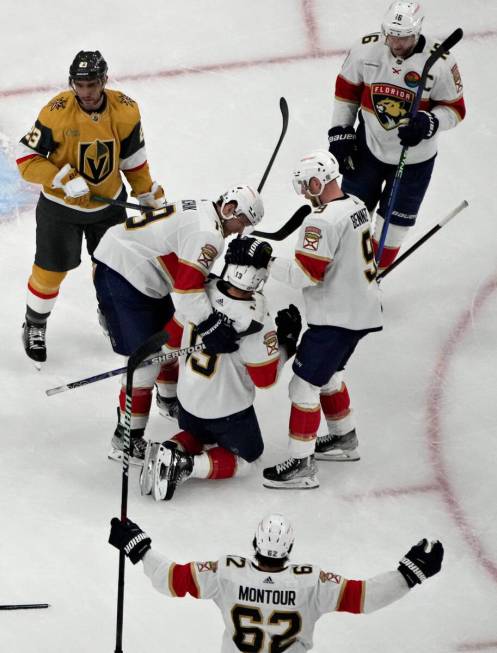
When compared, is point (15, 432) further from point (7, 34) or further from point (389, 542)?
point (7, 34)

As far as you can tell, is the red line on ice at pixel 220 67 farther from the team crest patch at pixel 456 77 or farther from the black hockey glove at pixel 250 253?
the black hockey glove at pixel 250 253

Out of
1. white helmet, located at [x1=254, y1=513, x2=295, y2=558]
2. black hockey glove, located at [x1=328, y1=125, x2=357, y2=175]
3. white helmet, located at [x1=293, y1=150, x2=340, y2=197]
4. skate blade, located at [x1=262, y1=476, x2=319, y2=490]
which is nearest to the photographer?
white helmet, located at [x1=254, y1=513, x2=295, y2=558]

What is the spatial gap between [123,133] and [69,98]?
0.24 metres

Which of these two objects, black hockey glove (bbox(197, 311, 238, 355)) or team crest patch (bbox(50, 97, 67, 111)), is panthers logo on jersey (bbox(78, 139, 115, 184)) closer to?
team crest patch (bbox(50, 97, 67, 111))

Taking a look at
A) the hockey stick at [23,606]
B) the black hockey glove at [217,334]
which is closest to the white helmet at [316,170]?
the black hockey glove at [217,334]

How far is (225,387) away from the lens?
4590 millimetres

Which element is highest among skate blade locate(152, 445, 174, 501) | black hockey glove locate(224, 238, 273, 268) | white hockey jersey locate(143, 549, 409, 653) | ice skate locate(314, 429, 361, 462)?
black hockey glove locate(224, 238, 273, 268)

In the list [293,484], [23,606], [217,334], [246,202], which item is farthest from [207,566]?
[246,202]

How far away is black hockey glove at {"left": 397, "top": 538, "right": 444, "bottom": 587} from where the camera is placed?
3.55 meters

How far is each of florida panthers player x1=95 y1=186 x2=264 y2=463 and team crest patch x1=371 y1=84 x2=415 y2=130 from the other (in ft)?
3.19

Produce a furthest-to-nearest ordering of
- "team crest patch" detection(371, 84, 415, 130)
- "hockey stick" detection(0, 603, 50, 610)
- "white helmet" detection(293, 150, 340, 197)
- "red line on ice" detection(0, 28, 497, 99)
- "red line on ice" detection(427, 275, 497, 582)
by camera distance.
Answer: "red line on ice" detection(0, 28, 497, 99) → "team crest patch" detection(371, 84, 415, 130) → "red line on ice" detection(427, 275, 497, 582) → "white helmet" detection(293, 150, 340, 197) → "hockey stick" detection(0, 603, 50, 610)

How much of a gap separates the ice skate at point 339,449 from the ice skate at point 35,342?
3.85 feet

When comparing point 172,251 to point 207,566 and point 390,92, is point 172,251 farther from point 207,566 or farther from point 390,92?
point 207,566

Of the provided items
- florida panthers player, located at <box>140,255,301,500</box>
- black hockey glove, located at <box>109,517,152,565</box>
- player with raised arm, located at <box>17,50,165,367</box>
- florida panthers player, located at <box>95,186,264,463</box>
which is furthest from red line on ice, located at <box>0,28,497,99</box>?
black hockey glove, located at <box>109,517,152,565</box>
